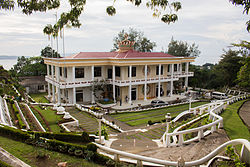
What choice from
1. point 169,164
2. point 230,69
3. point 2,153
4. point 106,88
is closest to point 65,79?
point 106,88

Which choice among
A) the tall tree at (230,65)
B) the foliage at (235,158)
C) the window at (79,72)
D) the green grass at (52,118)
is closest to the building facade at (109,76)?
the window at (79,72)

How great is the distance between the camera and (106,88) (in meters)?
34.5

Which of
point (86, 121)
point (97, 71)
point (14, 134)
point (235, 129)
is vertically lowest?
point (86, 121)

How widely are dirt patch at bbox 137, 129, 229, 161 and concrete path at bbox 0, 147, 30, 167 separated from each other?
605 cm

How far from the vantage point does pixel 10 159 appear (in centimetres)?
877

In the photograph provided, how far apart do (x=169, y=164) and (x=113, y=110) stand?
21577 millimetres

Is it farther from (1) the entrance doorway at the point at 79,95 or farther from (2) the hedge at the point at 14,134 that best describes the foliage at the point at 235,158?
(1) the entrance doorway at the point at 79,95

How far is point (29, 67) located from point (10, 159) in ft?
150

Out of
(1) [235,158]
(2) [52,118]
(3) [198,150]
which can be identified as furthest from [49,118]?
(1) [235,158]

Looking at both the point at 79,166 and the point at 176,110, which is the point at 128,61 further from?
the point at 79,166

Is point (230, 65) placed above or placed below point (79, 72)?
above

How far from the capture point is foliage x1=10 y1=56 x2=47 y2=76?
49.6 meters

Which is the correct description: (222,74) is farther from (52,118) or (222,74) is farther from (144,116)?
(52,118)

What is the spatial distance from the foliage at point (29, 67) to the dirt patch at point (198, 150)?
155 ft
